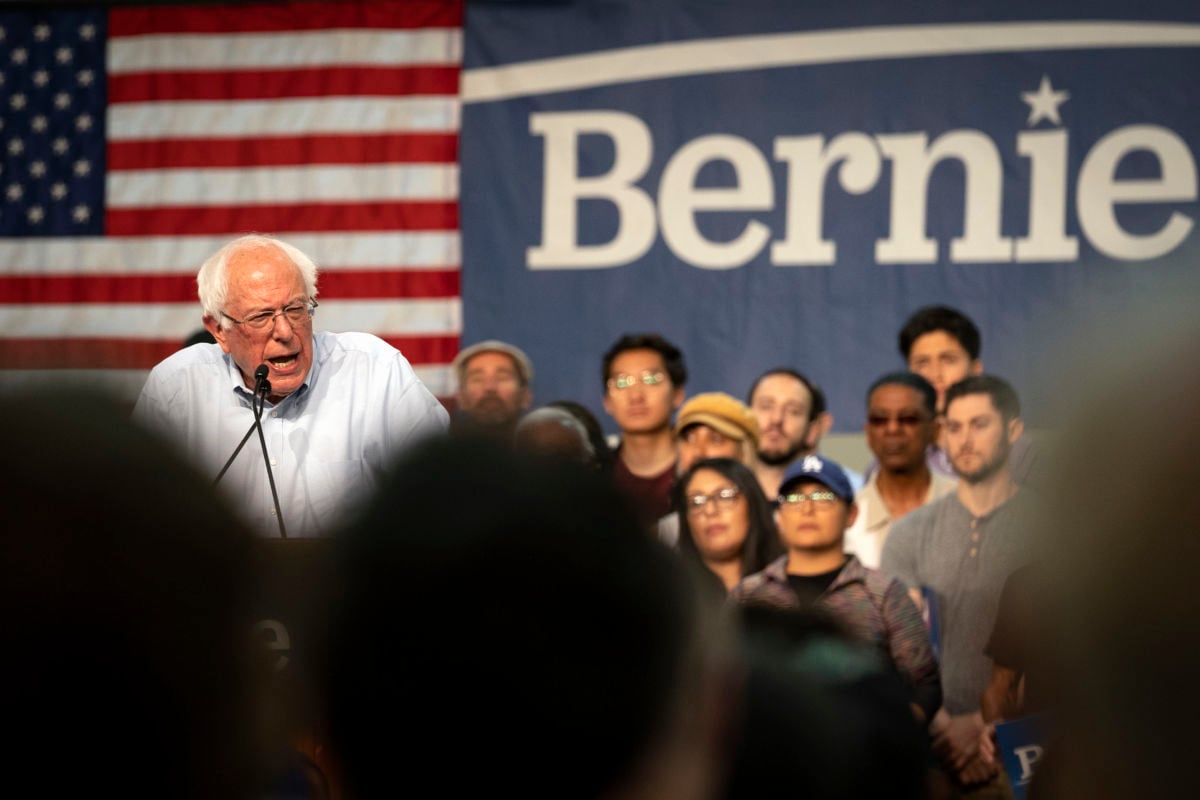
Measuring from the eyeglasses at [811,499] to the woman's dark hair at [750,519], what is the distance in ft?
0.74

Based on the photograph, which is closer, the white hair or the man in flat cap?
the white hair

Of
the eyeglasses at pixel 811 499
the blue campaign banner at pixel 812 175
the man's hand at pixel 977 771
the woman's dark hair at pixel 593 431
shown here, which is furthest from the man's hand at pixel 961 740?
the blue campaign banner at pixel 812 175

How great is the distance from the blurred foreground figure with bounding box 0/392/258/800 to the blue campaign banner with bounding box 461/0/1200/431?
19.5 feet

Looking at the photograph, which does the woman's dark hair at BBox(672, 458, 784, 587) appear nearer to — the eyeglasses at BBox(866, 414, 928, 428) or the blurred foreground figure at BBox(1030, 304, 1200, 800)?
the eyeglasses at BBox(866, 414, 928, 428)

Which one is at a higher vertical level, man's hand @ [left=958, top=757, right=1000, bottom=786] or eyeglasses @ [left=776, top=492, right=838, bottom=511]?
eyeglasses @ [left=776, top=492, right=838, bottom=511]

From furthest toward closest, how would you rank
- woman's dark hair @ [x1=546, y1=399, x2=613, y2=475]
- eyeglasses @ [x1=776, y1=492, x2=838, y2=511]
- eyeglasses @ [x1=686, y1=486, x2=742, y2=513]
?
woman's dark hair @ [x1=546, y1=399, x2=613, y2=475]
eyeglasses @ [x1=686, y1=486, x2=742, y2=513]
eyeglasses @ [x1=776, y1=492, x2=838, y2=511]

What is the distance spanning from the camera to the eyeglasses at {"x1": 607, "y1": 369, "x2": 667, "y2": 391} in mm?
5426

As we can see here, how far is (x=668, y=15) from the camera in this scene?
7.01 meters

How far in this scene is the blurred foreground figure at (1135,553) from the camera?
674 mm

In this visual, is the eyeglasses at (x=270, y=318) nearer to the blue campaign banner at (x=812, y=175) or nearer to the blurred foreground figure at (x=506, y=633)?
the blurred foreground figure at (x=506, y=633)

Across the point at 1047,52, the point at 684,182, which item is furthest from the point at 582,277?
the point at 1047,52

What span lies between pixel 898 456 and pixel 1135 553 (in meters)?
4.33

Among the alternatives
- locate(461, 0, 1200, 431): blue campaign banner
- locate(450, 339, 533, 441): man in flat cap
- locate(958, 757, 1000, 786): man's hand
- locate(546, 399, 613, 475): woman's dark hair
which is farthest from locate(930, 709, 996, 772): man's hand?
locate(461, 0, 1200, 431): blue campaign banner

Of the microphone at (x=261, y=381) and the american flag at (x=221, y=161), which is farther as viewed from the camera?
the american flag at (x=221, y=161)
